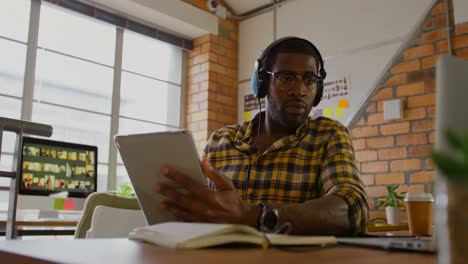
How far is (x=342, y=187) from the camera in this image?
1.16 m

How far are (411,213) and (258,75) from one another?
66 centimetres

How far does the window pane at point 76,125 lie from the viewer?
3.49 meters

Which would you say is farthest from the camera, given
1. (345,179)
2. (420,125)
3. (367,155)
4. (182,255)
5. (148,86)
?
(148,86)

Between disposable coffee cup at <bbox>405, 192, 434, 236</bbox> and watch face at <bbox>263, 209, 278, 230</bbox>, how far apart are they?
1.65 feet

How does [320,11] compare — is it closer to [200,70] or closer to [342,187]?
[200,70]

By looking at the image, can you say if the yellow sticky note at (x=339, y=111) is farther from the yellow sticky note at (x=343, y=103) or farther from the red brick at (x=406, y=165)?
the red brick at (x=406, y=165)

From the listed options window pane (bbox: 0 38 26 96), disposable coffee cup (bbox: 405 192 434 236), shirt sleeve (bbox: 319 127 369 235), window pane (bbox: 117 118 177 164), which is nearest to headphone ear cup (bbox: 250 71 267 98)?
shirt sleeve (bbox: 319 127 369 235)

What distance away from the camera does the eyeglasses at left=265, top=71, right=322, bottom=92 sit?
147 centimetres

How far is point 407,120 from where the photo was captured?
3246 mm

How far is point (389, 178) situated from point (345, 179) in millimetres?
2211

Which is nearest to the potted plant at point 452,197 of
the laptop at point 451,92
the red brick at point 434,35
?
the laptop at point 451,92

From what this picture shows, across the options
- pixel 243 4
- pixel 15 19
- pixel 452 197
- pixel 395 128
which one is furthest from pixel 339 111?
pixel 452 197

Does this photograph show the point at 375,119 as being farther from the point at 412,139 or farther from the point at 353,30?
the point at 353,30

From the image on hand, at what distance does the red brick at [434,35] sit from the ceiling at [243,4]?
4.97 feet
